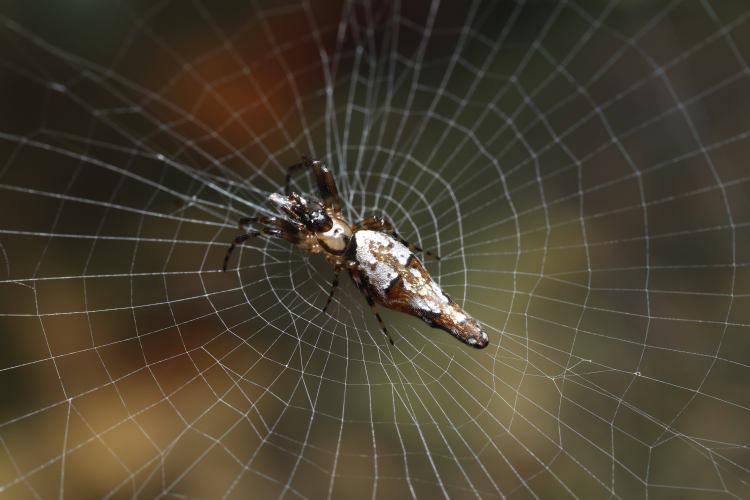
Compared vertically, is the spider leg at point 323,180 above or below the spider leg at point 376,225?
above

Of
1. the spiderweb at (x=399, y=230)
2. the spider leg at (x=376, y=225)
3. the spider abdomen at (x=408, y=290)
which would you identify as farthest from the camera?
the spiderweb at (x=399, y=230)

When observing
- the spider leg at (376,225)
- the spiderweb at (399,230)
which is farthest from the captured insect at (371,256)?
the spiderweb at (399,230)

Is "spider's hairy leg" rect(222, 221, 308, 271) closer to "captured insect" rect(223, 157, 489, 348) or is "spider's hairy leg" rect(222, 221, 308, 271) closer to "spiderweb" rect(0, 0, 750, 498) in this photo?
"captured insect" rect(223, 157, 489, 348)

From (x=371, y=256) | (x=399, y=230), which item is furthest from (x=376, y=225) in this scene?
(x=399, y=230)

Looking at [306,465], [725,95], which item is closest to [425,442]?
[306,465]

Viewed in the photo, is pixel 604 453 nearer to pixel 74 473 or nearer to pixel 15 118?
pixel 74 473

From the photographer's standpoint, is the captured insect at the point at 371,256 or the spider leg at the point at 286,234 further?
the spider leg at the point at 286,234

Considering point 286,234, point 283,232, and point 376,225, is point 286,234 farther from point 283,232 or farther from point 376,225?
point 376,225

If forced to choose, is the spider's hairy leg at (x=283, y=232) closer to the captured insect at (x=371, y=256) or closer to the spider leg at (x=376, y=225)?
the captured insect at (x=371, y=256)

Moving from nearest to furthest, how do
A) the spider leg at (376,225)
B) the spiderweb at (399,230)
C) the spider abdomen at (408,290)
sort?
the spider abdomen at (408,290) < the spider leg at (376,225) < the spiderweb at (399,230)
